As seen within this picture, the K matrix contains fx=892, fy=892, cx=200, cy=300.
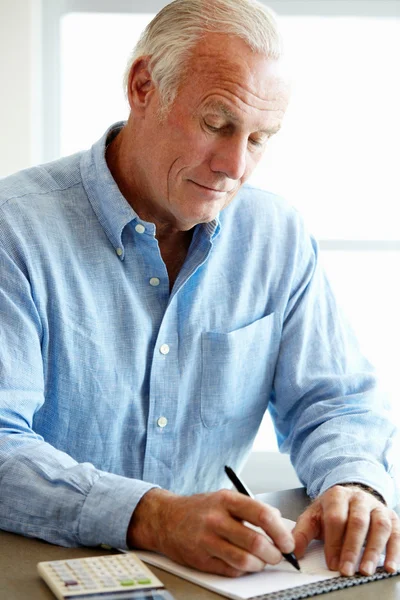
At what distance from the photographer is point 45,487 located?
1.29 meters

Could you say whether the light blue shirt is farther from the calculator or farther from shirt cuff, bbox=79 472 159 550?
the calculator

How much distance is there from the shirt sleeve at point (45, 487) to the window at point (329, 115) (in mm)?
1774

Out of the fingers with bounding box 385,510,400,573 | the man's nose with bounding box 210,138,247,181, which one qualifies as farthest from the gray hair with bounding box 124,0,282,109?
the fingers with bounding box 385,510,400,573

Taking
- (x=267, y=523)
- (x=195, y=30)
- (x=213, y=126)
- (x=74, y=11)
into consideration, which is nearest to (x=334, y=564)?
(x=267, y=523)

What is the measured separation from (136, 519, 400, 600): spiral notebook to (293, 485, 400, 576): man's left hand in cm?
2

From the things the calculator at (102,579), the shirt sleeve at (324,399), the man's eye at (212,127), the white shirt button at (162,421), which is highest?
the man's eye at (212,127)

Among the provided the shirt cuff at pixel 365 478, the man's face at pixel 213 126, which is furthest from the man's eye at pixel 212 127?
the shirt cuff at pixel 365 478

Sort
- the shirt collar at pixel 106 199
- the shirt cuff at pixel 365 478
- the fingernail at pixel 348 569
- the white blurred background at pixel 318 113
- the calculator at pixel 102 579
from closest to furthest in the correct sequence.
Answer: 1. the calculator at pixel 102 579
2. the fingernail at pixel 348 569
3. the shirt cuff at pixel 365 478
4. the shirt collar at pixel 106 199
5. the white blurred background at pixel 318 113

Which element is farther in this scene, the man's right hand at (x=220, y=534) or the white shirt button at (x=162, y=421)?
the white shirt button at (x=162, y=421)

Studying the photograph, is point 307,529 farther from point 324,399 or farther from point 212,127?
point 212,127

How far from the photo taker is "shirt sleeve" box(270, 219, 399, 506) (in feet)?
5.03

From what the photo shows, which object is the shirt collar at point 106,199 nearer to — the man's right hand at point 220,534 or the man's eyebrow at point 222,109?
the man's eyebrow at point 222,109

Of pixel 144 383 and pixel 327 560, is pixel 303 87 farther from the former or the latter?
pixel 327 560

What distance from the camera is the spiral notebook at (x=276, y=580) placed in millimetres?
1104
